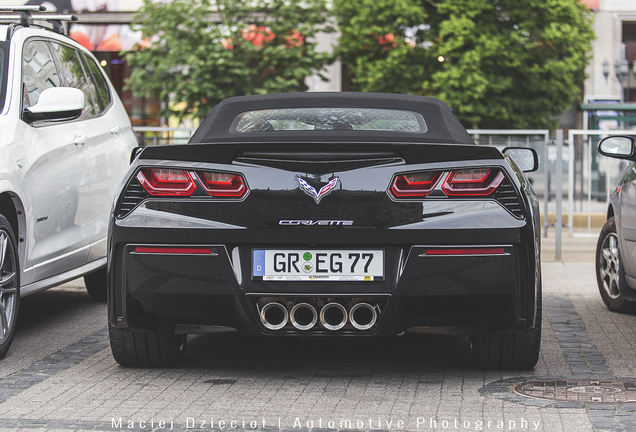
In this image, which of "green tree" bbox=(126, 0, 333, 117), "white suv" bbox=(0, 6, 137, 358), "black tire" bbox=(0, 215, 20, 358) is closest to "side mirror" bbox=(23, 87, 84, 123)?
"white suv" bbox=(0, 6, 137, 358)

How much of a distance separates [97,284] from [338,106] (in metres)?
2.76

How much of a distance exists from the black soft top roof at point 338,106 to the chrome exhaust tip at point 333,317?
3.70 ft

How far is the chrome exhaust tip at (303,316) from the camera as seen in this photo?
3.96 m

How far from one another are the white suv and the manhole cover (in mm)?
2733

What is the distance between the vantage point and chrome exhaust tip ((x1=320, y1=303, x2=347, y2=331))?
3.96 metres

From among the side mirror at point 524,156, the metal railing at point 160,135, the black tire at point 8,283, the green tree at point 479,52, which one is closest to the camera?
the black tire at point 8,283

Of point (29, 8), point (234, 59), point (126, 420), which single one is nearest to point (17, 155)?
point (29, 8)

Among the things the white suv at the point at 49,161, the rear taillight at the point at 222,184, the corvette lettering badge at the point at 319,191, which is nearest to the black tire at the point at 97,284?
the white suv at the point at 49,161

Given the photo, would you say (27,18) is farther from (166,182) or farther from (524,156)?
(524,156)

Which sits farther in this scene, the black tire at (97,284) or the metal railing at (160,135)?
the metal railing at (160,135)

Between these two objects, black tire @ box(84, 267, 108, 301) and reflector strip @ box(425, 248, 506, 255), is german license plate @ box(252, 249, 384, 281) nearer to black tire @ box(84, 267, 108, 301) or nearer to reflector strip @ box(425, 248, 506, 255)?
reflector strip @ box(425, 248, 506, 255)

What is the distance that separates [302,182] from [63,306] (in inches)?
143

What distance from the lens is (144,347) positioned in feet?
14.6

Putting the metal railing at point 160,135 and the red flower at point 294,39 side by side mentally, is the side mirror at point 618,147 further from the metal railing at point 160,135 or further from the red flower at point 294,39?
the red flower at point 294,39
